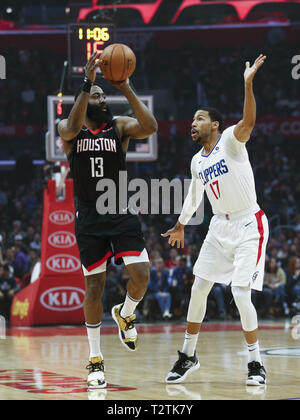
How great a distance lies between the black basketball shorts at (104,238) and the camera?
6113mm

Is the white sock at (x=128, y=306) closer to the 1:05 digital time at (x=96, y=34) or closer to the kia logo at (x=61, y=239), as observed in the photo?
the 1:05 digital time at (x=96, y=34)

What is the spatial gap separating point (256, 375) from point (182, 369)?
66 cm

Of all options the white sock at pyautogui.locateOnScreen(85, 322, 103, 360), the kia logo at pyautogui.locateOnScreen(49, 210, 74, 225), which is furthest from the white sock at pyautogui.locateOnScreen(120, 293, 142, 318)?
the kia logo at pyautogui.locateOnScreen(49, 210, 74, 225)

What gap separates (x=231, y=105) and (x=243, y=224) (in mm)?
20066

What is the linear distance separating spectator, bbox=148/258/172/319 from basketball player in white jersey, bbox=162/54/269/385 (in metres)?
8.84

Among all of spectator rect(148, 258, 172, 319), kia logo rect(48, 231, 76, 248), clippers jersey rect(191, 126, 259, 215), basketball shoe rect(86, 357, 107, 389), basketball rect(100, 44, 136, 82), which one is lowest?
spectator rect(148, 258, 172, 319)

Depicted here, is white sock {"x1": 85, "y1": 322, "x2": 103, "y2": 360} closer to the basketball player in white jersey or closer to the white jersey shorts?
the basketball player in white jersey

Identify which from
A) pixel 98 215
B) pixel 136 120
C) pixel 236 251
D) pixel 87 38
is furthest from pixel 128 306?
pixel 87 38

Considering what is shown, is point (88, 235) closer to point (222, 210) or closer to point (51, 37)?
point (222, 210)

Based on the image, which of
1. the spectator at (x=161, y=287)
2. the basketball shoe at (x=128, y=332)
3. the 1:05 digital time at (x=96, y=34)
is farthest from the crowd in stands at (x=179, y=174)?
the basketball shoe at (x=128, y=332)

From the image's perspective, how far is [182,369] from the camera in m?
6.34

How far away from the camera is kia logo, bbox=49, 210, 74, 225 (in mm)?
13688

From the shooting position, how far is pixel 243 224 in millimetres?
6262
